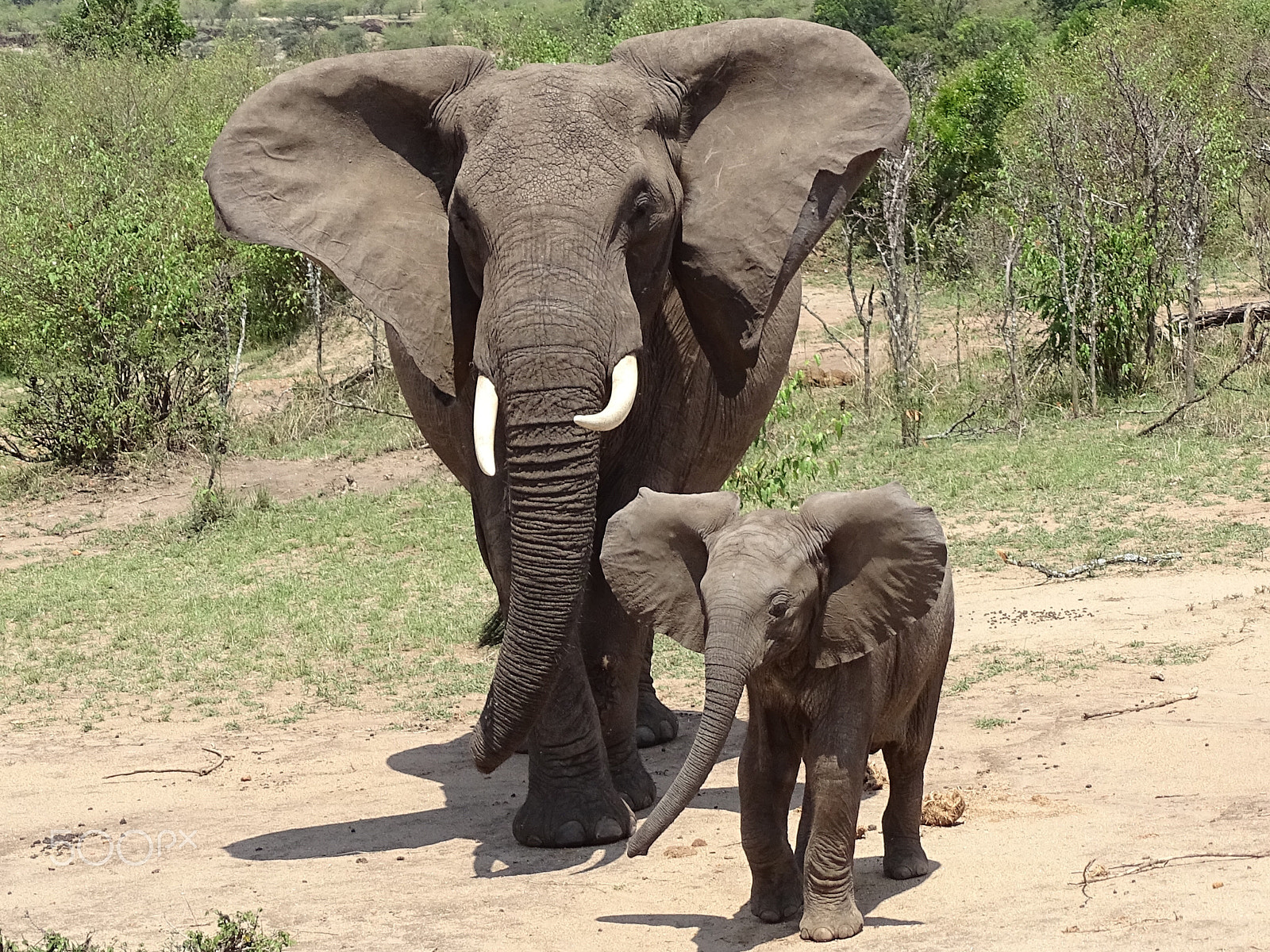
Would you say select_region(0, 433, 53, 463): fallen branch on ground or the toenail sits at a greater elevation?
select_region(0, 433, 53, 463): fallen branch on ground

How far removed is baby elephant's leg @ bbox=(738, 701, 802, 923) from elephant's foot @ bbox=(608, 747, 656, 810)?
170 cm

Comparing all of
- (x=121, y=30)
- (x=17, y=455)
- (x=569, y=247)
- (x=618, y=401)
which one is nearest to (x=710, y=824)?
(x=618, y=401)

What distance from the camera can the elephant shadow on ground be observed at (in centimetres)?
582

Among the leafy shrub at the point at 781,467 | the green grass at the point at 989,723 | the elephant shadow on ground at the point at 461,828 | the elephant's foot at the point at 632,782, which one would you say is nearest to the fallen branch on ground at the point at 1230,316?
the leafy shrub at the point at 781,467

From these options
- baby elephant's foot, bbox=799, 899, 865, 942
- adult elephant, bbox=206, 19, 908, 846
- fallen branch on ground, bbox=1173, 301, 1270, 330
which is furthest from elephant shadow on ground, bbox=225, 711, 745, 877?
fallen branch on ground, bbox=1173, 301, 1270, 330

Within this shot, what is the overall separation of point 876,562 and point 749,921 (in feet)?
3.87

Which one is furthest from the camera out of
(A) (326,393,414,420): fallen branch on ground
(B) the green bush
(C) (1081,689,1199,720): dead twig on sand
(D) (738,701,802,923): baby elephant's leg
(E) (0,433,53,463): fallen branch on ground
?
(A) (326,393,414,420): fallen branch on ground

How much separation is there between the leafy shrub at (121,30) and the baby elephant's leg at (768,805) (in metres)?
31.4

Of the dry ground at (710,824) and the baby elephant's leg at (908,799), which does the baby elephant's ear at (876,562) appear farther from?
the dry ground at (710,824)

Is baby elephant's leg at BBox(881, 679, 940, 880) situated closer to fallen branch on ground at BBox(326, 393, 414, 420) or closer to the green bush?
fallen branch on ground at BBox(326, 393, 414, 420)

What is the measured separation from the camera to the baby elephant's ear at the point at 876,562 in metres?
4.34

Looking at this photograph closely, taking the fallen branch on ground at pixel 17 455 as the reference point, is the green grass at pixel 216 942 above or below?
below

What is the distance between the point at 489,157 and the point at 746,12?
57.5 meters

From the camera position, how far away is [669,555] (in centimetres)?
446
